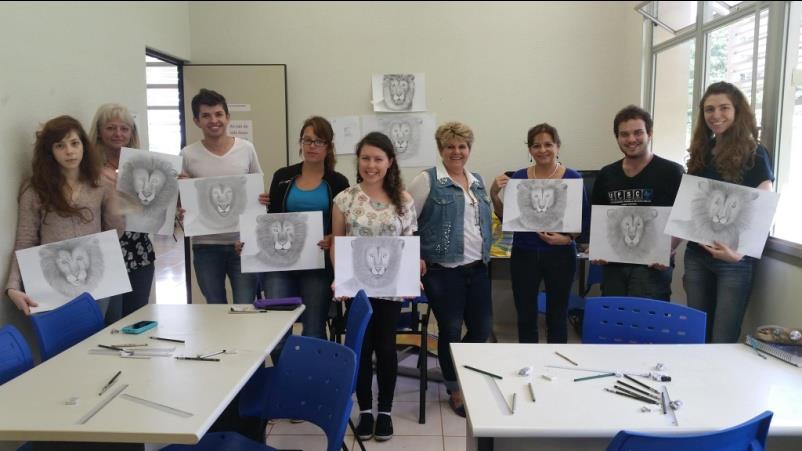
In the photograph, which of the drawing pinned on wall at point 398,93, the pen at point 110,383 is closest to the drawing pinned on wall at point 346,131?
the drawing pinned on wall at point 398,93

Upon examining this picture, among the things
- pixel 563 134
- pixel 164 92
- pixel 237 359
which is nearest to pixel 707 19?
pixel 563 134

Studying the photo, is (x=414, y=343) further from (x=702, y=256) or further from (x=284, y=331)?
(x=702, y=256)

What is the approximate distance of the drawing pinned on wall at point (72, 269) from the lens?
234 cm

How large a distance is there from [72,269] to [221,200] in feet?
2.38

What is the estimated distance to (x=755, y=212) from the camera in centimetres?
230

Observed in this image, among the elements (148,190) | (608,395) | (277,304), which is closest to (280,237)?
(277,304)

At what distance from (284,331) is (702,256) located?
6.53 ft

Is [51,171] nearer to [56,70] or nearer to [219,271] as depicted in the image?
[56,70]

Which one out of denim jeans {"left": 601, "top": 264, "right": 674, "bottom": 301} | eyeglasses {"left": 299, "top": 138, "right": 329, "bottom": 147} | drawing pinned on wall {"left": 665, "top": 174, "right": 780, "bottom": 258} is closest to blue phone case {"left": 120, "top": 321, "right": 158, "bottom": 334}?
eyeglasses {"left": 299, "top": 138, "right": 329, "bottom": 147}

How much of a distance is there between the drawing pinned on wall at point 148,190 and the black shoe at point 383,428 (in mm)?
1449

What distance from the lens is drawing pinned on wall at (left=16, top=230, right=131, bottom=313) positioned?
2338mm

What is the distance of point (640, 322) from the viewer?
2.16m

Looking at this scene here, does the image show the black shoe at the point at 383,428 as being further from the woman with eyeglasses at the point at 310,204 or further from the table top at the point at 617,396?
the table top at the point at 617,396

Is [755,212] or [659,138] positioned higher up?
[659,138]
